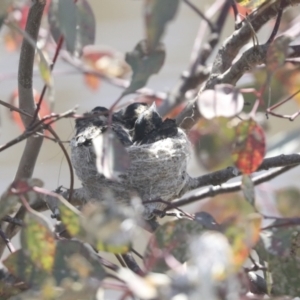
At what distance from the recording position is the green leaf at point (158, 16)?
583mm

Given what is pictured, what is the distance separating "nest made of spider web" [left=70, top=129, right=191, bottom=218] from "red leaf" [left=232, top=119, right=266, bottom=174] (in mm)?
674

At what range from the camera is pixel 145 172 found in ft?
4.75

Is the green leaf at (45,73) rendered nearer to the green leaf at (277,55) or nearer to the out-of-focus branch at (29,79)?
the green leaf at (277,55)

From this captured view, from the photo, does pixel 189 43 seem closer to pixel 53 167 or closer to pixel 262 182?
pixel 53 167

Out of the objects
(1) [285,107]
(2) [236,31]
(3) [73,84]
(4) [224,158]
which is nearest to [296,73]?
(2) [236,31]

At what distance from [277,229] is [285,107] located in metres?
2.39

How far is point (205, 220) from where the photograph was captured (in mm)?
709

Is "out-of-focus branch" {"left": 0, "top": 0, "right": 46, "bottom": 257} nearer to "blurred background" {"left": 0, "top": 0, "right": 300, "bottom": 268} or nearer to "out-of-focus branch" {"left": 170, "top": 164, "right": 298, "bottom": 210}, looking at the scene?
"out-of-focus branch" {"left": 170, "top": 164, "right": 298, "bottom": 210}

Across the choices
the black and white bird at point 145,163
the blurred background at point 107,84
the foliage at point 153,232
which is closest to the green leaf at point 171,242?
the foliage at point 153,232

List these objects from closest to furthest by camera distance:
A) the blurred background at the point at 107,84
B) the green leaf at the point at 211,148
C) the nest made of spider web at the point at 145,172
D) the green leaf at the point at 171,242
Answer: the green leaf at the point at 171,242 → the green leaf at the point at 211,148 → the nest made of spider web at the point at 145,172 → the blurred background at the point at 107,84

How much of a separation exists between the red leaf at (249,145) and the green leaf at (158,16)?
17cm

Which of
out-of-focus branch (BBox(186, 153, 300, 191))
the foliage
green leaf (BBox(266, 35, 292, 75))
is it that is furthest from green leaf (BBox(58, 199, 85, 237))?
out-of-focus branch (BBox(186, 153, 300, 191))

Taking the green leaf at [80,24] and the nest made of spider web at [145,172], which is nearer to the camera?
the green leaf at [80,24]

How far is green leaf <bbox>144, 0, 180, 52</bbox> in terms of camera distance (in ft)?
1.91
